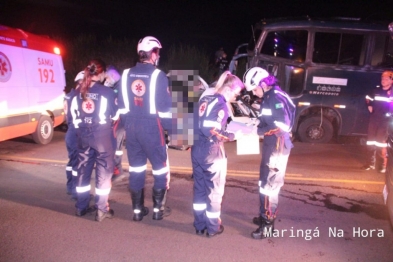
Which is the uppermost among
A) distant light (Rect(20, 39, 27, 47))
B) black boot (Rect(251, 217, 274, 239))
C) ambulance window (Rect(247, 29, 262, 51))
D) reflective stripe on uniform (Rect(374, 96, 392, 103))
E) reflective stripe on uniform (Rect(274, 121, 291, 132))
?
ambulance window (Rect(247, 29, 262, 51))

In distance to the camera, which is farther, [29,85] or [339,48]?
[339,48]

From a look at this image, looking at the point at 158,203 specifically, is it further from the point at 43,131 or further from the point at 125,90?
the point at 43,131

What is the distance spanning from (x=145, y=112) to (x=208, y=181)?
1.10 m

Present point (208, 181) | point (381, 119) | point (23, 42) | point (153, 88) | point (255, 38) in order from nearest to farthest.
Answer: point (208, 181) < point (153, 88) < point (381, 119) < point (23, 42) < point (255, 38)

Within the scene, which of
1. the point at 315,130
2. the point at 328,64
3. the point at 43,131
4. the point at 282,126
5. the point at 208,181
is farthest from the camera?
the point at 315,130

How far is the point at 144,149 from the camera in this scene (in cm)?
441

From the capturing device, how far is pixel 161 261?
3703mm

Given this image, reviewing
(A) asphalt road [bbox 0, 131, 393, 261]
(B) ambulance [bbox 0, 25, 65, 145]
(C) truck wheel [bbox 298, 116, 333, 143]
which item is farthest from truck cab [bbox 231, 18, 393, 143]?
(B) ambulance [bbox 0, 25, 65, 145]

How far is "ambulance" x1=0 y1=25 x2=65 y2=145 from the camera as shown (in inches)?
281

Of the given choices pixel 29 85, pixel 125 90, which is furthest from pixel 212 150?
pixel 29 85

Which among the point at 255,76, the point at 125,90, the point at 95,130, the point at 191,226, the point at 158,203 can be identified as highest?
the point at 255,76

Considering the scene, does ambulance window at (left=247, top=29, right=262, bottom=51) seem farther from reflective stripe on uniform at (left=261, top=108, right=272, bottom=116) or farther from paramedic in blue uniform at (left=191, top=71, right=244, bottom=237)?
paramedic in blue uniform at (left=191, top=71, right=244, bottom=237)

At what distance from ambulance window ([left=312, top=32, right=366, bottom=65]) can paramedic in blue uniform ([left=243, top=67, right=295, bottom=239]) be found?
587cm

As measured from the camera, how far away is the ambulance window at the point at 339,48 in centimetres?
921
